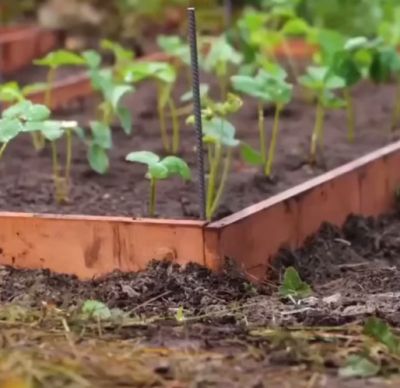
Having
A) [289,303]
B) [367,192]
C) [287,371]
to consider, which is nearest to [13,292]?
[289,303]

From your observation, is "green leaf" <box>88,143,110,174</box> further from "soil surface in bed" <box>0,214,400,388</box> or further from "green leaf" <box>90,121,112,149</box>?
"soil surface in bed" <box>0,214,400,388</box>

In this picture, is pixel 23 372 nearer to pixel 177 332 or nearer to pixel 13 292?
pixel 177 332

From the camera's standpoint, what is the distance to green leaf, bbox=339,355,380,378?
1927 millimetres

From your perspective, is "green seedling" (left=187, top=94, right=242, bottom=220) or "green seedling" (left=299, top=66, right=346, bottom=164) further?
"green seedling" (left=299, top=66, right=346, bottom=164)

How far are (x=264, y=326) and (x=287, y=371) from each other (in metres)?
0.22

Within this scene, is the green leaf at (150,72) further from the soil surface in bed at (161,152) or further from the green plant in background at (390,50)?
the green plant in background at (390,50)

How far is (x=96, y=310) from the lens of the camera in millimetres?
2182

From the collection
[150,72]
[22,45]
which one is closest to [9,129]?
[150,72]

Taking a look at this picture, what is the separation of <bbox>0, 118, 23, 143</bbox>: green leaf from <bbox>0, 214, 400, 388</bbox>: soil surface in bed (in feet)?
0.91

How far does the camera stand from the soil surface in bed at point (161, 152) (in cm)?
298

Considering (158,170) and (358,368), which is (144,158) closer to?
(158,170)

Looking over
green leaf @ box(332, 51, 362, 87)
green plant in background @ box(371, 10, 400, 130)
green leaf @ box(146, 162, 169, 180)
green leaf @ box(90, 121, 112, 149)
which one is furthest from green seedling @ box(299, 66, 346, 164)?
green leaf @ box(146, 162, 169, 180)

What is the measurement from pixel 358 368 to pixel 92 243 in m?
0.77

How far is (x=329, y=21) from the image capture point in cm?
455
